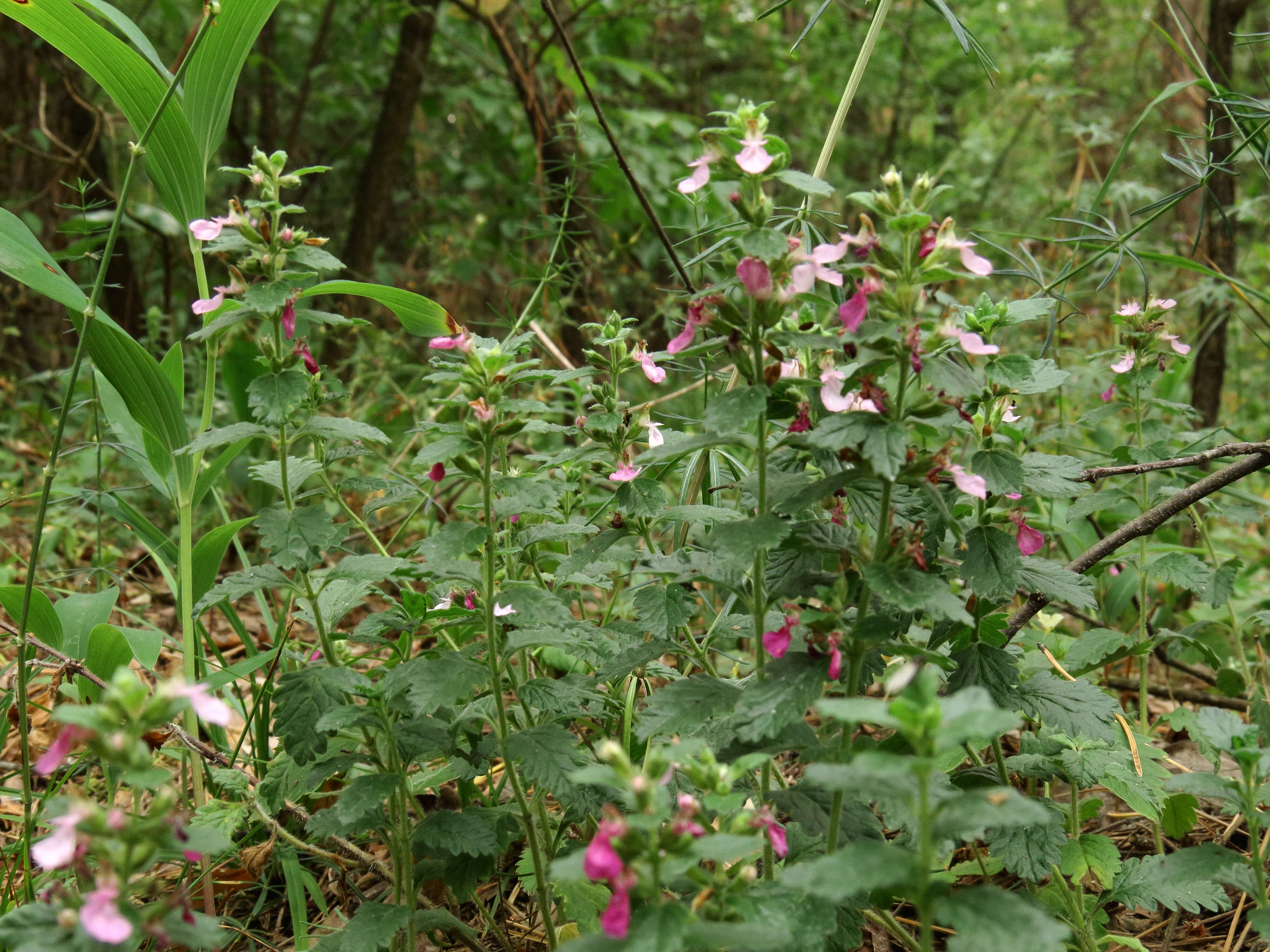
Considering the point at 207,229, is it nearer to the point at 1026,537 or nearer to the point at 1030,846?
the point at 1026,537

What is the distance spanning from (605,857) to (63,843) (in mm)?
448

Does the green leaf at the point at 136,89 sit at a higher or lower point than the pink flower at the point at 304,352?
higher

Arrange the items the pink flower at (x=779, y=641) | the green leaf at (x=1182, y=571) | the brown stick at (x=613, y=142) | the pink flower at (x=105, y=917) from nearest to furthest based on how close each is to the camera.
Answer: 1. the pink flower at (x=105, y=917)
2. the pink flower at (x=779, y=641)
3. the green leaf at (x=1182, y=571)
4. the brown stick at (x=613, y=142)

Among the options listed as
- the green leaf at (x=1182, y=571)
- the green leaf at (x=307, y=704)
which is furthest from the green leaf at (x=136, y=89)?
the green leaf at (x=1182, y=571)

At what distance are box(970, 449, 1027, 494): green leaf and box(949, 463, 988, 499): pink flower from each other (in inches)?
4.2

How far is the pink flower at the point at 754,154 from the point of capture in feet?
3.28

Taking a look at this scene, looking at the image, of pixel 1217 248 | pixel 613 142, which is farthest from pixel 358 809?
pixel 1217 248

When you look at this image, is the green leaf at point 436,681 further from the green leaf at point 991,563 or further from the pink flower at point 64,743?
the green leaf at point 991,563

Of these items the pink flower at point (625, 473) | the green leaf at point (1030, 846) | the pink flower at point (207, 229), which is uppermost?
the pink flower at point (207, 229)

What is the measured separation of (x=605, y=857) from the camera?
80 centimetres

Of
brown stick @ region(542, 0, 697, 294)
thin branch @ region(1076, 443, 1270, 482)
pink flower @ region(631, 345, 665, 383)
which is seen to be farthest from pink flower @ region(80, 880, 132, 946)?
brown stick @ region(542, 0, 697, 294)

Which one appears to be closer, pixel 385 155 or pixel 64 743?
pixel 64 743

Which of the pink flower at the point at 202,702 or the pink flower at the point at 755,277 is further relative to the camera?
the pink flower at the point at 755,277

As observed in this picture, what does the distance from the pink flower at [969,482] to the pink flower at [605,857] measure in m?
0.50
